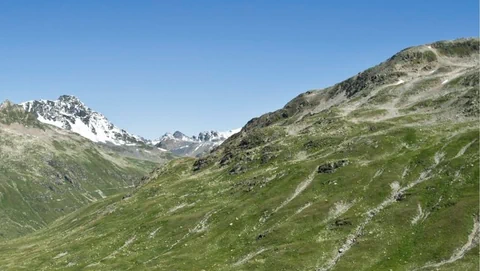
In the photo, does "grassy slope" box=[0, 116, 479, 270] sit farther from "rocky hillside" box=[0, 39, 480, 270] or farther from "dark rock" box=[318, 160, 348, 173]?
"dark rock" box=[318, 160, 348, 173]

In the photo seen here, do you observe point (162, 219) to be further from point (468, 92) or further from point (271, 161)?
point (468, 92)

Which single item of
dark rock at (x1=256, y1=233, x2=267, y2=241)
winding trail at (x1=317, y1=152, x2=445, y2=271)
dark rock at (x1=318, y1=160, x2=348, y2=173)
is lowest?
winding trail at (x1=317, y1=152, x2=445, y2=271)

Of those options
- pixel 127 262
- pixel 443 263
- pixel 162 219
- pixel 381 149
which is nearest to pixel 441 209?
pixel 443 263

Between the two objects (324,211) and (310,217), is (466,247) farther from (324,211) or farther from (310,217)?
(310,217)

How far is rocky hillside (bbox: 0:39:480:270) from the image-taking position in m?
85.9

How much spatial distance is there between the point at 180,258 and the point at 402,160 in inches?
2474

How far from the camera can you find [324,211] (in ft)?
358

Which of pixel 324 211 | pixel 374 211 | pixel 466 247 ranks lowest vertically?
pixel 466 247

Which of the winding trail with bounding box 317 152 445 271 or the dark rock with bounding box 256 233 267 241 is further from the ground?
the dark rock with bounding box 256 233 267 241

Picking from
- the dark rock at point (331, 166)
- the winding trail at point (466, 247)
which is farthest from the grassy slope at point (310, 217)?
the dark rock at point (331, 166)

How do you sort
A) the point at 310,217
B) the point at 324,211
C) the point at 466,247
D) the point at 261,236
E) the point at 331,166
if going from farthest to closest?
the point at 331,166, the point at 324,211, the point at 310,217, the point at 261,236, the point at 466,247

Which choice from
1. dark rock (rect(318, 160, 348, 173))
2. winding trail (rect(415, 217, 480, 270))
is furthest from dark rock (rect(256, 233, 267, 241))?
winding trail (rect(415, 217, 480, 270))

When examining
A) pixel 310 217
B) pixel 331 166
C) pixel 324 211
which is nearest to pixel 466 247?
pixel 324 211

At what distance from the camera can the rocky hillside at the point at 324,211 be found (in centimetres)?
8588
